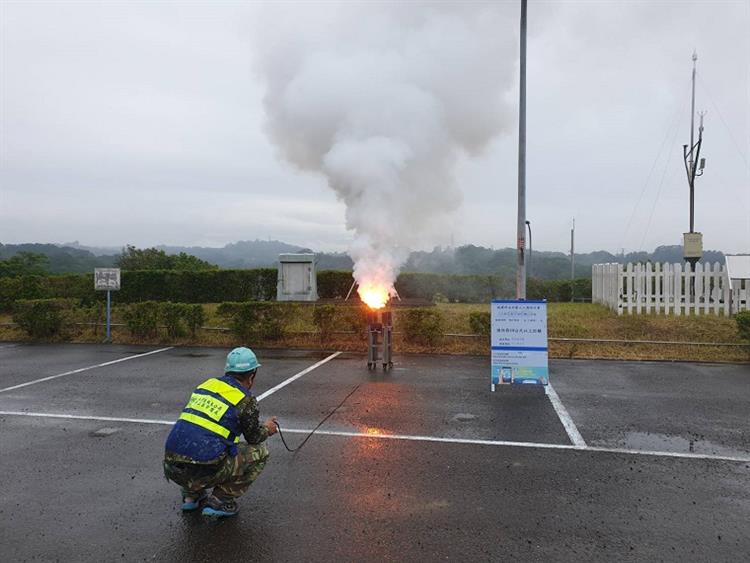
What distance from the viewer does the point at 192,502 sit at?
4234mm

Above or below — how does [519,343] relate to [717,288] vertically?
below

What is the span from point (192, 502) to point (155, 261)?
1243 inches

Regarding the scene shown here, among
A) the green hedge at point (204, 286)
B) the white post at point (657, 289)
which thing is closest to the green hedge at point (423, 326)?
the white post at point (657, 289)

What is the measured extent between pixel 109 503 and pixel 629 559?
393 cm

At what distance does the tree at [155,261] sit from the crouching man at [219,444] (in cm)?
2933

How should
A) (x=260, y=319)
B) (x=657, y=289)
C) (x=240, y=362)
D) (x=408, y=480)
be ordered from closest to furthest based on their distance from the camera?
(x=240, y=362) < (x=408, y=480) < (x=260, y=319) < (x=657, y=289)

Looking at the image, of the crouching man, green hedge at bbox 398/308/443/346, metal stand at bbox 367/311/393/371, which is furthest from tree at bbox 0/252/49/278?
the crouching man

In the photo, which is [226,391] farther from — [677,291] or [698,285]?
[698,285]

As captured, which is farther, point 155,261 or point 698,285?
point 155,261

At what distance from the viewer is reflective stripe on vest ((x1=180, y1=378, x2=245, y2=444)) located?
3.99 m

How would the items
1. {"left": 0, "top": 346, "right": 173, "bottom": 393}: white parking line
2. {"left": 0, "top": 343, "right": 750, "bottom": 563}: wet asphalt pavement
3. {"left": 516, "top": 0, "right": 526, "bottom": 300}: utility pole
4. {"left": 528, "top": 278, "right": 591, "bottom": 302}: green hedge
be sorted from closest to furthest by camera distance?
1. {"left": 0, "top": 343, "right": 750, "bottom": 563}: wet asphalt pavement
2. {"left": 0, "top": 346, "right": 173, "bottom": 393}: white parking line
3. {"left": 516, "top": 0, "right": 526, "bottom": 300}: utility pole
4. {"left": 528, "top": 278, "right": 591, "bottom": 302}: green hedge

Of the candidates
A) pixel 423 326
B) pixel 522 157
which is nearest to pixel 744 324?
pixel 522 157

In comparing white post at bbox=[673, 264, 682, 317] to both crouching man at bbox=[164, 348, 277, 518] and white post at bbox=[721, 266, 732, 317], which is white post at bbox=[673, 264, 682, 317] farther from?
crouching man at bbox=[164, 348, 277, 518]

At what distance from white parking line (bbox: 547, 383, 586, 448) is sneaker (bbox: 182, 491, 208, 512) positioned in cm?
386
